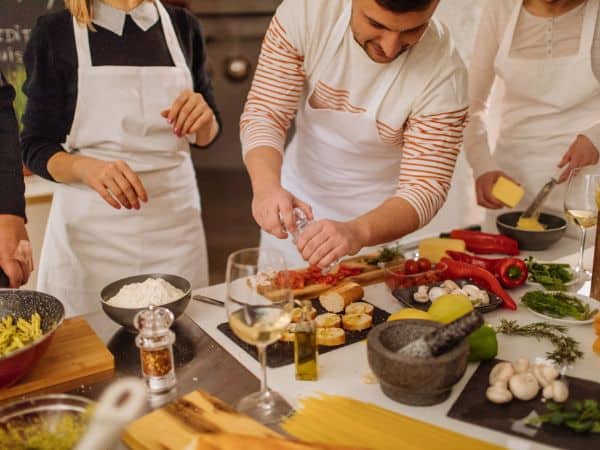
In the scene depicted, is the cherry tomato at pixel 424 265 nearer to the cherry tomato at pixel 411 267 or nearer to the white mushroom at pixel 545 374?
the cherry tomato at pixel 411 267

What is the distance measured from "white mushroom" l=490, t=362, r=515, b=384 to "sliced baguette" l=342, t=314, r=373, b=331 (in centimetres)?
30

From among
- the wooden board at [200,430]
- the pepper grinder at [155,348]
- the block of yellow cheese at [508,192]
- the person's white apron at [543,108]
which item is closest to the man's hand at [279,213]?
the pepper grinder at [155,348]

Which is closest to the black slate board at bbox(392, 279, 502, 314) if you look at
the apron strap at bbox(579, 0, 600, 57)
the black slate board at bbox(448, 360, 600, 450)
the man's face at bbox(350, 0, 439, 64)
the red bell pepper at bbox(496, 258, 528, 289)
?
the red bell pepper at bbox(496, 258, 528, 289)

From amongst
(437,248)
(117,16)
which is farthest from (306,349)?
(117,16)

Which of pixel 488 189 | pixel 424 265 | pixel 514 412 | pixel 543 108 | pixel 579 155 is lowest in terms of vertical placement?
pixel 514 412

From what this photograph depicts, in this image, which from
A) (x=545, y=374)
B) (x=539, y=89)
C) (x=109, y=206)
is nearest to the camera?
(x=545, y=374)

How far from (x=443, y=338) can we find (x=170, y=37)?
55.2 inches

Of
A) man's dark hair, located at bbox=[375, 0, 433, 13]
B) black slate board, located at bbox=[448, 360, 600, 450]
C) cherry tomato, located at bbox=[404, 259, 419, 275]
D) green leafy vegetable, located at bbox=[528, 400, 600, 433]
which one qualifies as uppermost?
man's dark hair, located at bbox=[375, 0, 433, 13]

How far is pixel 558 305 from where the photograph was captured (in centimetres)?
142

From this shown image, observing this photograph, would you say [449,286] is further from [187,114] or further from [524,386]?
[187,114]

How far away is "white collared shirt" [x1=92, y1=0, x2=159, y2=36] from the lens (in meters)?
1.84

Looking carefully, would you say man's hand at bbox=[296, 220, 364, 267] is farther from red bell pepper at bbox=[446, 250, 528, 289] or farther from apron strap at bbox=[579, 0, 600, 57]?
apron strap at bbox=[579, 0, 600, 57]

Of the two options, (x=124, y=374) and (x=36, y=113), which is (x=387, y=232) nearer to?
(x=124, y=374)

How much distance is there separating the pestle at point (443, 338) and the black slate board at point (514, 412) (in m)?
0.11
